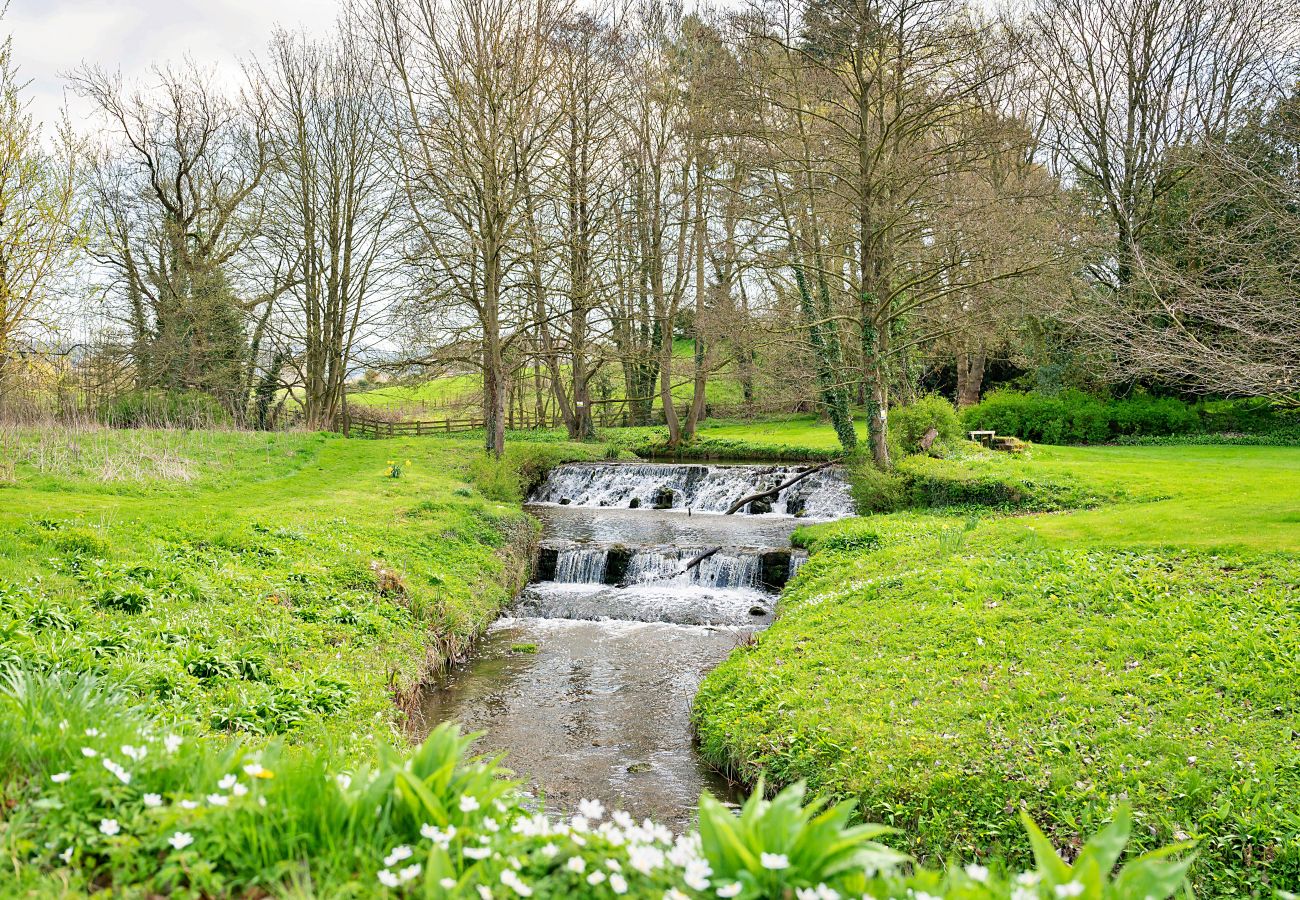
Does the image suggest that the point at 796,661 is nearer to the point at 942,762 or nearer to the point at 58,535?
the point at 942,762

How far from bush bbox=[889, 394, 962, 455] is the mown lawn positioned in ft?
28.2

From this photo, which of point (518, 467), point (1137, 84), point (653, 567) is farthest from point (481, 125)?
point (1137, 84)

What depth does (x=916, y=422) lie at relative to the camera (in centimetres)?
1833

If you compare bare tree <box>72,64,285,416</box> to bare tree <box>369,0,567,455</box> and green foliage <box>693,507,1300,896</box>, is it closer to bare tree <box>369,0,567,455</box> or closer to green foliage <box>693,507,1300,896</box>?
bare tree <box>369,0,567,455</box>

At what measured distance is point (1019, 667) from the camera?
7.17m

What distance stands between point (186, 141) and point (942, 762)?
31.3 m

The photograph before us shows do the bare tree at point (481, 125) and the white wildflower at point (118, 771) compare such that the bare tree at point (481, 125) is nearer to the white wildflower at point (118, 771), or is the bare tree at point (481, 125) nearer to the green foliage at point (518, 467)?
the green foliage at point (518, 467)

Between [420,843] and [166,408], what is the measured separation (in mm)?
26666

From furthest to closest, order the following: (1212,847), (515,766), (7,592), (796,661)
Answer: (796,661), (515,766), (7,592), (1212,847)

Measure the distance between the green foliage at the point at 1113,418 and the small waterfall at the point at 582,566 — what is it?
17075 mm

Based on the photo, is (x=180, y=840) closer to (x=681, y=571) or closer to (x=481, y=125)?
(x=681, y=571)

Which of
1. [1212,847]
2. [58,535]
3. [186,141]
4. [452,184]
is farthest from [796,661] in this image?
[186,141]

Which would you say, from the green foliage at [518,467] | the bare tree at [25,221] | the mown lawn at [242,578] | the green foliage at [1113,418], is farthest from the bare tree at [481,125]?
the green foliage at [1113,418]

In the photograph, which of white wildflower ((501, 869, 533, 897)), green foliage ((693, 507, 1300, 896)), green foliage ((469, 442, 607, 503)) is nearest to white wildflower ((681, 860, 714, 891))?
white wildflower ((501, 869, 533, 897))
